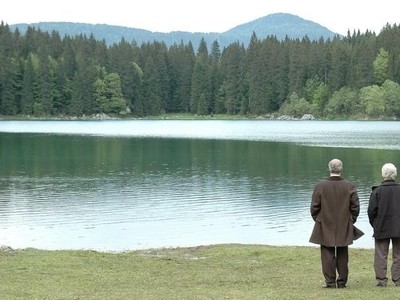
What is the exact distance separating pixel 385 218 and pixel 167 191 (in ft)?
112

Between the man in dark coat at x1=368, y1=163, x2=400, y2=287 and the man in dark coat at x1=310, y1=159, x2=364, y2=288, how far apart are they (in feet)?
1.32

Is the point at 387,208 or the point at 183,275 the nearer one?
the point at 387,208

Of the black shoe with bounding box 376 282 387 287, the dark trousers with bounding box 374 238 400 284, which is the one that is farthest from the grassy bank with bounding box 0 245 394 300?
the dark trousers with bounding box 374 238 400 284

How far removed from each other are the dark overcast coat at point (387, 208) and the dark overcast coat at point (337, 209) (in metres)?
0.43

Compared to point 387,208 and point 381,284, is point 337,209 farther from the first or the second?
point 381,284

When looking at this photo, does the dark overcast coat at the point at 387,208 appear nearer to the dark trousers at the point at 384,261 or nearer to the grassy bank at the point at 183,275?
the dark trousers at the point at 384,261

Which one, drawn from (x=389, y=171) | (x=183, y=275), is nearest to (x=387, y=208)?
(x=389, y=171)

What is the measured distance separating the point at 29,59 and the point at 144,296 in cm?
18768

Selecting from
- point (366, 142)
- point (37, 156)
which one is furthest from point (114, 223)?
point (366, 142)

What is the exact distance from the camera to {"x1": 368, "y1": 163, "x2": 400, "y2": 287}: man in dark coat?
1404cm

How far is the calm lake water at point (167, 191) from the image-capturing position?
31.9m

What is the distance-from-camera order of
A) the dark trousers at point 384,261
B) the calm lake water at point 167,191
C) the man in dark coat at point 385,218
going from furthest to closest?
the calm lake water at point 167,191 < the dark trousers at point 384,261 < the man in dark coat at point 385,218

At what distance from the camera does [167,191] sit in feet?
157

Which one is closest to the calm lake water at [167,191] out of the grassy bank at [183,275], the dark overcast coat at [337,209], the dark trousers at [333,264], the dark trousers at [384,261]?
the grassy bank at [183,275]
